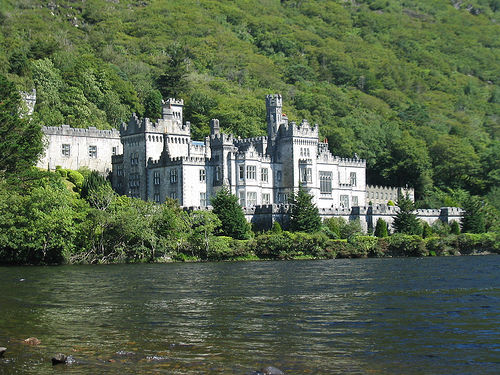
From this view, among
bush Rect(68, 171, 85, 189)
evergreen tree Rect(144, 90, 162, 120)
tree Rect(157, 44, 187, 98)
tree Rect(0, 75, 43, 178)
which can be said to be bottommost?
bush Rect(68, 171, 85, 189)

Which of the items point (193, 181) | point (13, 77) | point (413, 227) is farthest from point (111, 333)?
point (13, 77)

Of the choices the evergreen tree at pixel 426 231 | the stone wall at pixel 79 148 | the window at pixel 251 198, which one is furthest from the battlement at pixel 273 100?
the evergreen tree at pixel 426 231

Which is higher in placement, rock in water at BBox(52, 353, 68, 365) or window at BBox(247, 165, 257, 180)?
window at BBox(247, 165, 257, 180)

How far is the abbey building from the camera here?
85.1 metres

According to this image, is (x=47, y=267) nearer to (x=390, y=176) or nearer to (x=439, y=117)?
(x=390, y=176)

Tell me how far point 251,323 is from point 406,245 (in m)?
52.5

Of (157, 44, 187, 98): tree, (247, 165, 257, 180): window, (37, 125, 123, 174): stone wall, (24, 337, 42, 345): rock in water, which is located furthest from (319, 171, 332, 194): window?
(24, 337, 42, 345): rock in water

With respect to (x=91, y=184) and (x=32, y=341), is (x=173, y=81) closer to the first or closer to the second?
(x=91, y=184)

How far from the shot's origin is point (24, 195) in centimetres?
6794

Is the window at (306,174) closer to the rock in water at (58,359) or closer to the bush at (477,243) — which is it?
the bush at (477,243)

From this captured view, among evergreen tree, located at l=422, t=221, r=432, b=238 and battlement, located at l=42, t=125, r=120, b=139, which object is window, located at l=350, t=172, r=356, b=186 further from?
battlement, located at l=42, t=125, r=120, b=139

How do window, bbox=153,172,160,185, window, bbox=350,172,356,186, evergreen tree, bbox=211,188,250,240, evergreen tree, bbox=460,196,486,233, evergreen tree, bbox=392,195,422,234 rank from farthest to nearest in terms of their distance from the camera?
window, bbox=350,172,356,186 → evergreen tree, bbox=460,196,486,233 → window, bbox=153,172,160,185 → evergreen tree, bbox=392,195,422,234 → evergreen tree, bbox=211,188,250,240

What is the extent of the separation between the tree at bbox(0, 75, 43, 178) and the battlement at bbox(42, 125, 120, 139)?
15.8 metres

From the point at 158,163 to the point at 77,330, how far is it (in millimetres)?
57113
